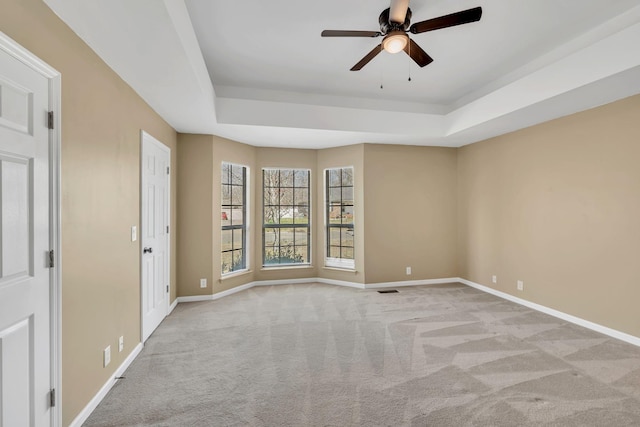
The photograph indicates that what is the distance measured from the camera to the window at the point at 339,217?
5398mm

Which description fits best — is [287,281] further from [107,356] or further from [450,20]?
[450,20]

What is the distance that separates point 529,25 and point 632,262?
257 centimetres

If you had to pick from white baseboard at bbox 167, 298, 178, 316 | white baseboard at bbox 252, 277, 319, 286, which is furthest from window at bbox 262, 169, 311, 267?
white baseboard at bbox 167, 298, 178, 316

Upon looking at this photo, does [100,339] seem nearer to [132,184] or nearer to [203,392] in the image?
[203,392]

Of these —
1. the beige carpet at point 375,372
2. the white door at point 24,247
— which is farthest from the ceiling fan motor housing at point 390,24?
the beige carpet at point 375,372

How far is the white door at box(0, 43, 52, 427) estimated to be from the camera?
1.38m

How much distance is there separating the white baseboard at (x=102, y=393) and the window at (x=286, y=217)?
9.27 ft

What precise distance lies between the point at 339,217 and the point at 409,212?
1.24m

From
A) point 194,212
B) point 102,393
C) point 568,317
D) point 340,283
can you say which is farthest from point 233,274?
point 568,317

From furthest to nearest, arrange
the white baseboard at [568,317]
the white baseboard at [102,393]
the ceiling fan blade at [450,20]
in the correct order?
the white baseboard at [568,317], the ceiling fan blade at [450,20], the white baseboard at [102,393]

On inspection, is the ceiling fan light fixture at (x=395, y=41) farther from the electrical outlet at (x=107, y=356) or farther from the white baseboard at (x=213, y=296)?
the white baseboard at (x=213, y=296)

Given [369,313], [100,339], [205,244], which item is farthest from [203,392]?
[205,244]

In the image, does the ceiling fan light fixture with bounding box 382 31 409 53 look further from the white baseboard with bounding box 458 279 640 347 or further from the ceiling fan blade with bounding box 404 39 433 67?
the white baseboard with bounding box 458 279 640 347

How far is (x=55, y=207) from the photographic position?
5.58ft
